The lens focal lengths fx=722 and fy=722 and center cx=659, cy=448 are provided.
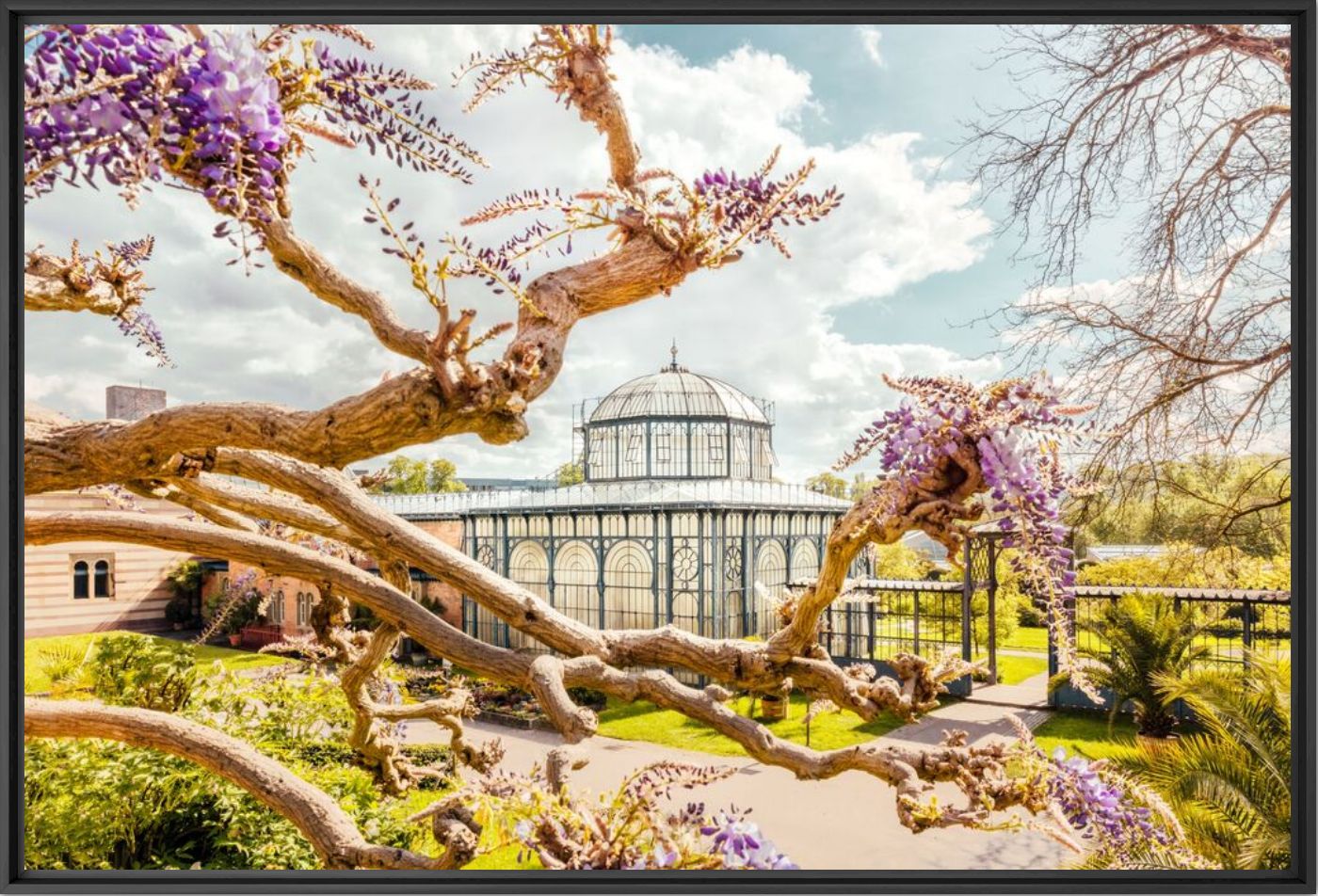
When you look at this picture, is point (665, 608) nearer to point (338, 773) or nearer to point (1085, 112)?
point (338, 773)

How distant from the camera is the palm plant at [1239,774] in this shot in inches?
70.1

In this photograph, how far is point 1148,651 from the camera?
4.07 m

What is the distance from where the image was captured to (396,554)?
5.66 feet

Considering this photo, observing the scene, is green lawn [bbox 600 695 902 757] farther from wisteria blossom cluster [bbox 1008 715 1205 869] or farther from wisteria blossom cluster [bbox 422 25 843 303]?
wisteria blossom cluster [bbox 422 25 843 303]

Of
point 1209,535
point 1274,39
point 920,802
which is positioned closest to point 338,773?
point 920,802

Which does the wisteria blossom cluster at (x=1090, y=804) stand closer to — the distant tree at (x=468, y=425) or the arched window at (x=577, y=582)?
the distant tree at (x=468, y=425)

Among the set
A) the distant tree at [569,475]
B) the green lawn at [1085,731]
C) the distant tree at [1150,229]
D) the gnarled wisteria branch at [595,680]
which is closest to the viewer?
the gnarled wisteria branch at [595,680]

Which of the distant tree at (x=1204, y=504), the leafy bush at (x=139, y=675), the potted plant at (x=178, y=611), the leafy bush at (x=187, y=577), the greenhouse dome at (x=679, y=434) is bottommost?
the potted plant at (x=178, y=611)

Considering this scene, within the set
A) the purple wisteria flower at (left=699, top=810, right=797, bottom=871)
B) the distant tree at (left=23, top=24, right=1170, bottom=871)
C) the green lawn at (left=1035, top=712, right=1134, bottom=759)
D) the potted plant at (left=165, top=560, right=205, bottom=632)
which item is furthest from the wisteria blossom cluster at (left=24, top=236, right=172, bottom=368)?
the green lawn at (left=1035, top=712, right=1134, bottom=759)

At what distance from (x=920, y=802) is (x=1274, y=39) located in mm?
2083

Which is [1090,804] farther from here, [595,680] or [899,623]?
[899,623]

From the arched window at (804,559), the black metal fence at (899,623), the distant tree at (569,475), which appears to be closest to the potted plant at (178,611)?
the distant tree at (569,475)

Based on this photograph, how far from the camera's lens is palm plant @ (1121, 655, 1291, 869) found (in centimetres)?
178

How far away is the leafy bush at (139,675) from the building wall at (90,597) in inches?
10.3
